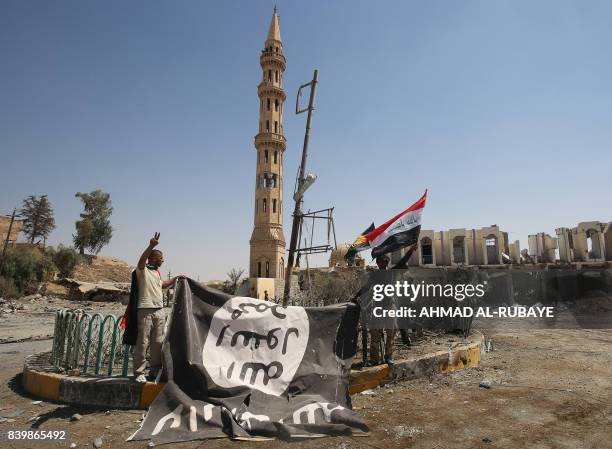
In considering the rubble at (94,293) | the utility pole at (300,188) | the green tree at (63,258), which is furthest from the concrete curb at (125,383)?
the green tree at (63,258)

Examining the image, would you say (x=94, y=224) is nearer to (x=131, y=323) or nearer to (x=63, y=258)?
(x=63, y=258)

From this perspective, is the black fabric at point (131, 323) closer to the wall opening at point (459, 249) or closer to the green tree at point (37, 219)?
the wall opening at point (459, 249)

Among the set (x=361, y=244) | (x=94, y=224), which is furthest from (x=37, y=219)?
(x=361, y=244)

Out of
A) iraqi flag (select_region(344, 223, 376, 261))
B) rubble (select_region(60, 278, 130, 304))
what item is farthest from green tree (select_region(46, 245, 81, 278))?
iraqi flag (select_region(344, 223, 376, 261))

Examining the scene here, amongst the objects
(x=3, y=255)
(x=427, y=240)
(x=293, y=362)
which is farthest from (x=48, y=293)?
(x=293, y=362)

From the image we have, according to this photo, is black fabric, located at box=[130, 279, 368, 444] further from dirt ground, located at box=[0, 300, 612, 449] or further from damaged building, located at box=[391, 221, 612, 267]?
damaged building, located at box=[391, 221, 612, 267]

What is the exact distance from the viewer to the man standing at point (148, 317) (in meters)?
4.81

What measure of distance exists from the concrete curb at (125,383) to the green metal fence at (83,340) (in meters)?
0.30

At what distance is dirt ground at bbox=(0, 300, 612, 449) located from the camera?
3.72m

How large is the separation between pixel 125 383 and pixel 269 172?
4238 cm

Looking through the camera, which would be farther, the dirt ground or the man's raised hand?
the man's raised hand

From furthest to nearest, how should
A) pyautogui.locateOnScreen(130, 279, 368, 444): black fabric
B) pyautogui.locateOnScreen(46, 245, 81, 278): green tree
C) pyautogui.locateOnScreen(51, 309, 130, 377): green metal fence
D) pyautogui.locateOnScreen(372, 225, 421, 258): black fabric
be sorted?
pyautogui.locateOnScreen(46, 245, 81, 278): green tree < pyautogui.locateOnScreen(372, 225, 421, 258): black fabric < pyautogui.locateOnScreen(51, 309, 130, 377): green metal fence < pyautogui.locateOnScreen(130, 279, 368, 444): black fabric

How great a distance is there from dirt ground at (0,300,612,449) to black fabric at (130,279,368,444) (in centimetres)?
25

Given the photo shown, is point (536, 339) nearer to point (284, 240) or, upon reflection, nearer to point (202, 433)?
point (202, 433)
